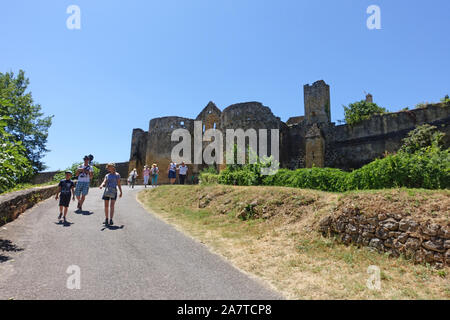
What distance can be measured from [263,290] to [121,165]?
29.9 metres

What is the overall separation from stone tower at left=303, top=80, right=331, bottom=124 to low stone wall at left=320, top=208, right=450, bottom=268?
69.9ft

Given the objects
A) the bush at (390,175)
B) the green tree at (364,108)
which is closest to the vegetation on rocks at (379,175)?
the bush at (390,175)

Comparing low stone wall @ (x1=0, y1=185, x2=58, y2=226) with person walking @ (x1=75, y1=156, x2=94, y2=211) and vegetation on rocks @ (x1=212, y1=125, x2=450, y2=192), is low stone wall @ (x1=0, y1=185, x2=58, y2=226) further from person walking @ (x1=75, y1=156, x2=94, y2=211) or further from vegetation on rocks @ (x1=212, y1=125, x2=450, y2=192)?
vegetation on rocks @ (x1=212, y1=125, x2=450, y2=192)

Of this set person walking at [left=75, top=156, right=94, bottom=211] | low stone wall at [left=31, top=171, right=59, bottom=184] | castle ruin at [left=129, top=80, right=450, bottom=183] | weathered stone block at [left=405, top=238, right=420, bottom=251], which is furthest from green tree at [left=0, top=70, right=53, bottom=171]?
weathered stone block at [left=405, top=238, right=420, bottom=251]

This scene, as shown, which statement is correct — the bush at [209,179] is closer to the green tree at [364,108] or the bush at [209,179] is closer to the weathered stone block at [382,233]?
the weathered stone block at [382,233]

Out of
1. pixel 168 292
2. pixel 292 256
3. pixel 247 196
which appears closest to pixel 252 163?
pixel 247 196

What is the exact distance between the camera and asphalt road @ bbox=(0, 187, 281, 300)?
3.77 metres

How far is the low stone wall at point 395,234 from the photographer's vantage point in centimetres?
466

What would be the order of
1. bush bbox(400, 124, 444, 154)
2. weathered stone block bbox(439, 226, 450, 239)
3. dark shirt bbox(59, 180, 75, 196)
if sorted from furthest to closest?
bush bbox(400, 124, 444, 154), dark shirt bbox(59, 180, 75, 196), weathered stone block bbox(439, 226, 450, 239)

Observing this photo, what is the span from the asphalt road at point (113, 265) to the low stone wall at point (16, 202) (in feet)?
1.01

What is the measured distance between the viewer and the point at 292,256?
222 inches

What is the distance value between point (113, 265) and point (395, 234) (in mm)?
5418

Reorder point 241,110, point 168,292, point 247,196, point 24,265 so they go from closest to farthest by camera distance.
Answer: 1. point 168,292
2. point 24,265
3. point 247,196
4. point 241,110
